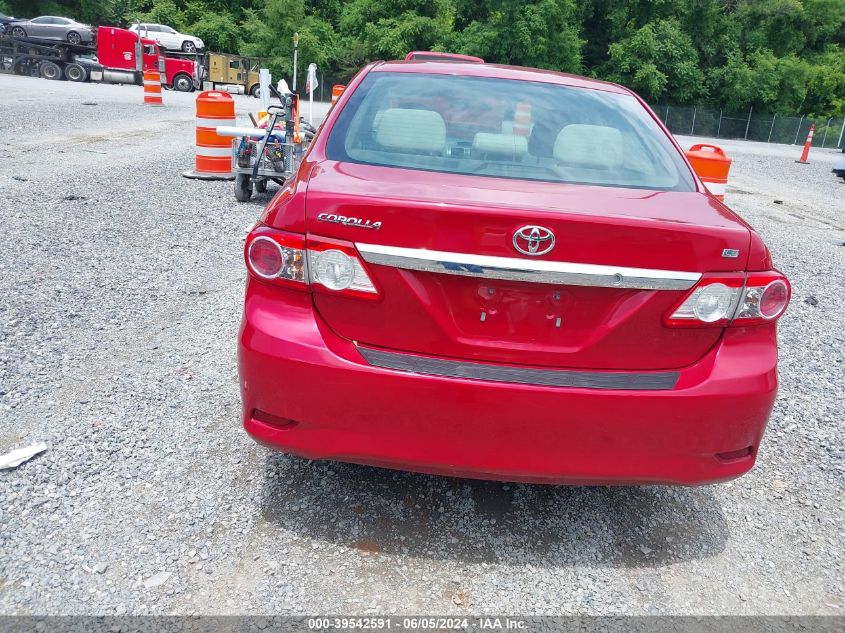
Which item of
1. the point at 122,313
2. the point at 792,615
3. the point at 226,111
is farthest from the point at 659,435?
the point at 226,111

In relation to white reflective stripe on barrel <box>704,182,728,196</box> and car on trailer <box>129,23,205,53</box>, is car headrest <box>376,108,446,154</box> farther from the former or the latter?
car on trailer <box>129,23,205,53</box>

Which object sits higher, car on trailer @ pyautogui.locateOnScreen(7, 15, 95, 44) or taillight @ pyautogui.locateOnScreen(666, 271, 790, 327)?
car on trailer @ pyautogui.locateOnScreen(7, 15, 95, 44)

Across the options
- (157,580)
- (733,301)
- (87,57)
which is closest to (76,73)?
(87,57)

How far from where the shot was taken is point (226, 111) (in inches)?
394

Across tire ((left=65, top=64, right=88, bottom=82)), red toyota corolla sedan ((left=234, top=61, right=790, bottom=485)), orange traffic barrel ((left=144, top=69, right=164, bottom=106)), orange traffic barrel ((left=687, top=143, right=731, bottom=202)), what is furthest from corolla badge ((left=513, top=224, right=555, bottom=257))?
tire ((left=65, top=64, right=88, bottom=82))

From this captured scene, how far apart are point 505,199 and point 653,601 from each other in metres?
1.50

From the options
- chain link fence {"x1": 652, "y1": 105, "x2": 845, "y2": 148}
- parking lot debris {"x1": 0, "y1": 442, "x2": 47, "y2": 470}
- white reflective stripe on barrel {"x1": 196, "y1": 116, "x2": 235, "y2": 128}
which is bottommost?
chain link fence {"x1": 652, "y1": 105, "x2": 845, "y2": 148}

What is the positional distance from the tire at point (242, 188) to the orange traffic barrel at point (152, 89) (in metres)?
16.8

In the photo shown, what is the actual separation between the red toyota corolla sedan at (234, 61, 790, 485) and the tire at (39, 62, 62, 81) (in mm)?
35844

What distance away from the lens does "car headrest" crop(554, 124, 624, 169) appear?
9.46ft

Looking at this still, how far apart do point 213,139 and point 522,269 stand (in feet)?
28.8

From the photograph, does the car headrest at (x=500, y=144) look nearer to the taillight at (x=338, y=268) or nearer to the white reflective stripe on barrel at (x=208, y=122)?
the taillight at (x=338, y=268)

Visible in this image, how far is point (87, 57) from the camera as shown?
3334 centimetres

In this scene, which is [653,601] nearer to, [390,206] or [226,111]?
[390,206]
